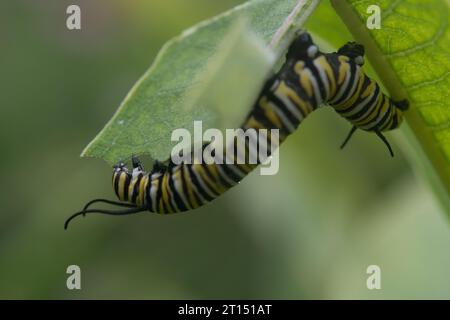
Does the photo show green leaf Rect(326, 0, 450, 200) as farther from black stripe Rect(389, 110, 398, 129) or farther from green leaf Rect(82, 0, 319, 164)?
green leaf Rect(82, 0, 319, 164)

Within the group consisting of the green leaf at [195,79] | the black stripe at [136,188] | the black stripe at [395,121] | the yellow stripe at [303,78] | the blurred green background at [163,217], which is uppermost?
the blurred green background at [163,217]

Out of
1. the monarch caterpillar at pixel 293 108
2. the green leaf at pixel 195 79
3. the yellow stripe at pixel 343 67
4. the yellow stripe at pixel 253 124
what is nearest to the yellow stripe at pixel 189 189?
the monarch caterpillar at pixel 293 108

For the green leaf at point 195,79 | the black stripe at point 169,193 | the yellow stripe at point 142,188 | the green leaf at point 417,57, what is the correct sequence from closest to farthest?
the green leaf at point 195,79
the green leaf at point 417,57
the black stripe at point 169,193
the yellow stripe at point 142,188

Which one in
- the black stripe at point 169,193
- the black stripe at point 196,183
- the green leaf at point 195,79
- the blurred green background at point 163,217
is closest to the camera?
the green leaf at point 195,79

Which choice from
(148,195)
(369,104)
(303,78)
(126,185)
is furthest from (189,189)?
(369,104)

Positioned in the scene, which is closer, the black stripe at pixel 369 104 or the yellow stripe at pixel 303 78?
the yellow stripe at pixel 303 78

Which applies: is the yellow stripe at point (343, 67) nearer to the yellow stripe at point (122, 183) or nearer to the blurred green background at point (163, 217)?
the yellow stripe at point (122, 183)
